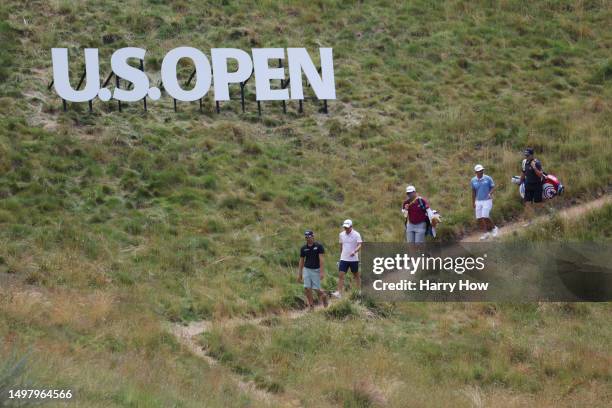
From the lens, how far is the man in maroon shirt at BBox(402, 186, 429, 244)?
61.7 ft

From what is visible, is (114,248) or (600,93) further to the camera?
(600,93)

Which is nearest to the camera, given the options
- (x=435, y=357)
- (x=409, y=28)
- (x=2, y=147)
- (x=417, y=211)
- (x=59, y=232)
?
(x=435, y=357)

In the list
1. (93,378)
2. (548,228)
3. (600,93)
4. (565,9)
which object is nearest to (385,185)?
(548,228)

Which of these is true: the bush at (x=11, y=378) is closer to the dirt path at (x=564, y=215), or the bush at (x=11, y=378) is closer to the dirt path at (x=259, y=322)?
the dirt path at (x=259, y=322)

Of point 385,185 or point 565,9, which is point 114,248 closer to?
point 385,185

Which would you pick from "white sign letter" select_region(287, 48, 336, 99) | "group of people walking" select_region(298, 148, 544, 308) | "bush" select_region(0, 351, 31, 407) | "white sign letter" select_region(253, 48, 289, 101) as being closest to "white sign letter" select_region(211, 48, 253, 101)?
"white sign letter" select_region(253, 48, 289, 101)

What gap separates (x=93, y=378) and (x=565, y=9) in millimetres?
28827

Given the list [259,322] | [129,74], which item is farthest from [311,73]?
[259,322]

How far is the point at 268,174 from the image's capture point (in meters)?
24.6

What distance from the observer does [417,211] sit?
61.7 feet

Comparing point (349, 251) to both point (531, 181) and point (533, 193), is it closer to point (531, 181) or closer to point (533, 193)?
point (531, 181)

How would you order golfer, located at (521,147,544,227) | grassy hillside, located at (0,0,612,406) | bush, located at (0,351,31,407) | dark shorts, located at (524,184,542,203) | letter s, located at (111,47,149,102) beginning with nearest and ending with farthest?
bush, located at (0,351,31,407)
grassy hillside, located at (0,0,612,406)
golfer, located at (521,147,544,227)
dark shorts, located at (524,184,542,203)
letter s, located at (111,47,149,102)

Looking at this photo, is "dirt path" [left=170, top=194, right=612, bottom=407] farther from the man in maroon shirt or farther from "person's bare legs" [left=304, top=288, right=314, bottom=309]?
the man in maroon shirt

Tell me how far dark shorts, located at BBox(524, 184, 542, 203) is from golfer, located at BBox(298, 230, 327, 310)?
6567mm
